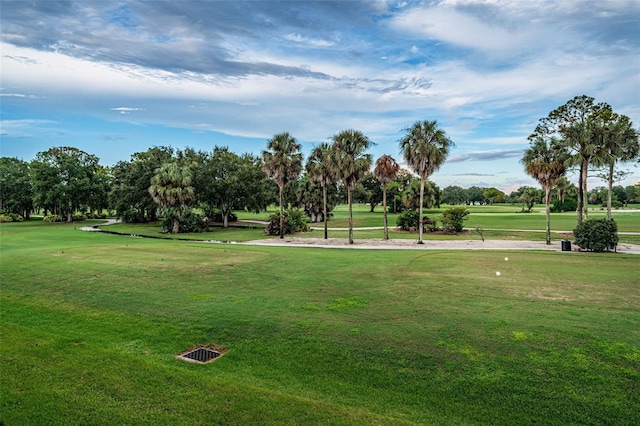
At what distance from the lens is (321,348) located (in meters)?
8.20

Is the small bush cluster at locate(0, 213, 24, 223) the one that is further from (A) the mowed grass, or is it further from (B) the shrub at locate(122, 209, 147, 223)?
(A) the mowed grass

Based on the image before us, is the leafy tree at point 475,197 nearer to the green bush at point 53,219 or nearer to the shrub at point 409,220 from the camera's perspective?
the shrub at point 409,220

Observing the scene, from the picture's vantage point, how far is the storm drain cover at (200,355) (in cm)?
780

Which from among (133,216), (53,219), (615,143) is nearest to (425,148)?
(615,143)

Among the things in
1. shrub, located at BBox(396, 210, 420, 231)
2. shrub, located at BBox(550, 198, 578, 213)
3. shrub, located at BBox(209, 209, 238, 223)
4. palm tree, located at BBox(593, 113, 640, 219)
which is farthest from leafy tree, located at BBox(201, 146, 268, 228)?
shrub, located at BBox(550, 198, 578, 213)

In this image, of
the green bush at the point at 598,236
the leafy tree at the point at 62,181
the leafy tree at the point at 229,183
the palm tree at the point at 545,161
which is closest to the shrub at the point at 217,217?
the leafy tree at the point at 229,183

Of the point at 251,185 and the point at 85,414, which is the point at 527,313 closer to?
the point at 85,414

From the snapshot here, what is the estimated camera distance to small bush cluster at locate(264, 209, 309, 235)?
42625 millimetres

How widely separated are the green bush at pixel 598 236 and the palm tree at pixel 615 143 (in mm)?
2922

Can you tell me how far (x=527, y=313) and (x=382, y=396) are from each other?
6.18 metres

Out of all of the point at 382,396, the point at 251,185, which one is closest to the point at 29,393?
the point at 382,396

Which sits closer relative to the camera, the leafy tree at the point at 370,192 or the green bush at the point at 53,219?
the green bush at the point at 53,219

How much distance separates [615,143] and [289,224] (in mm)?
29734

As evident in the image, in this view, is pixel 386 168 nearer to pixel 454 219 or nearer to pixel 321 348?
pixel 454 219
